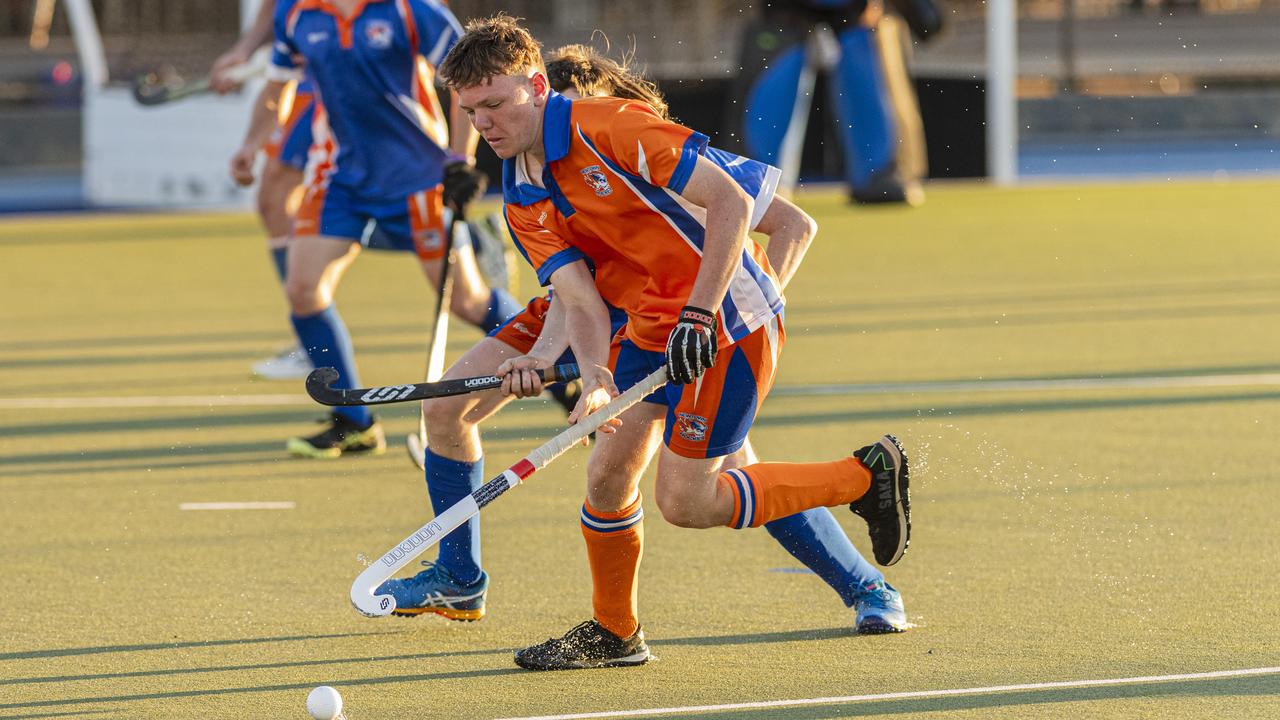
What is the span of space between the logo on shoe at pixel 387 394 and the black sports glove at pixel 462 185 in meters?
2.08

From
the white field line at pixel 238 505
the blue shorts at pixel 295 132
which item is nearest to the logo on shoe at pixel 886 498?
the white field line at pixel 238 505

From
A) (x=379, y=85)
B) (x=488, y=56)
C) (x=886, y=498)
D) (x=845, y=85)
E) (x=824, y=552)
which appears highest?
(x=488, y=56)

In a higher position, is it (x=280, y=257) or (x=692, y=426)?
(x=692, y=426)

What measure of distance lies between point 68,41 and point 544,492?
1999cm

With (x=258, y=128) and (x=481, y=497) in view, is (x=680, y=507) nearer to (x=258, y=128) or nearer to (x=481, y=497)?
(x=481, y=497)

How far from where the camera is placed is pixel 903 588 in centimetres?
462

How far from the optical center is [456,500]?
14.5 feet

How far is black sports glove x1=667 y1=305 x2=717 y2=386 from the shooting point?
3.68 metres

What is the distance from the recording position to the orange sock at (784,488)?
4.05 meters

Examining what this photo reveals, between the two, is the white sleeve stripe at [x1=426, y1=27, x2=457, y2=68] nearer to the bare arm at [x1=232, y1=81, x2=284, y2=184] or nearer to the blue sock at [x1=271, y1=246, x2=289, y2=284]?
the bare arm at [x1=232, y1=81, x2=284, y2=184]

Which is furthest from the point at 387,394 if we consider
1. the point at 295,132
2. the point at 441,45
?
the point at 295,132

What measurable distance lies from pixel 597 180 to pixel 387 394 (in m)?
0.65

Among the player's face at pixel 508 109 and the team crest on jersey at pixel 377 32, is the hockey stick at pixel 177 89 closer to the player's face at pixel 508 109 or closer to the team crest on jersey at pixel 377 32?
the team crest on jersey at pixel 377 32

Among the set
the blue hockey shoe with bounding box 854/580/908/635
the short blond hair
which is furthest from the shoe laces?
the short blond hair
